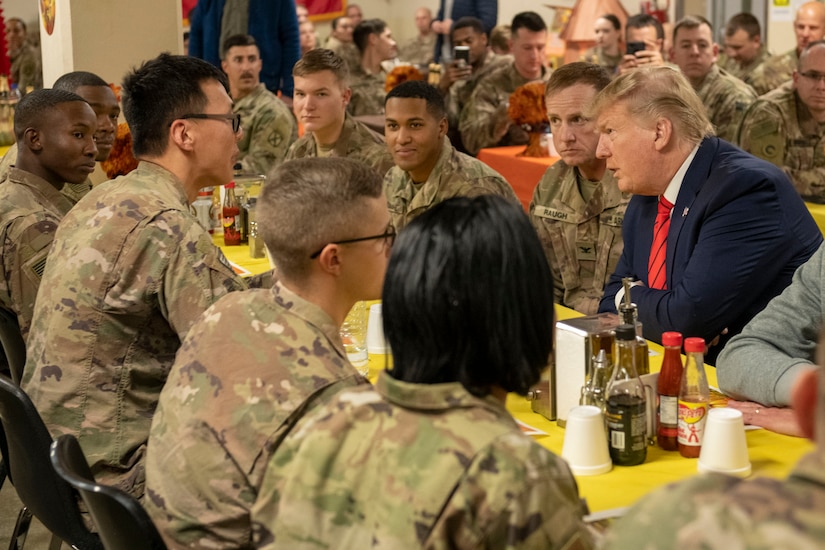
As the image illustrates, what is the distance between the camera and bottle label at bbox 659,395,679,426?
2.02 m

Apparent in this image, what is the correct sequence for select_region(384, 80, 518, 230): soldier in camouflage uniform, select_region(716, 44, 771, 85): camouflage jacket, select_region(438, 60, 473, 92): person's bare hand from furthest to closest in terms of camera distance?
select_region(716, 44, 771, 85): camouflage jacket, select_region(438, 60, 473, 92): person's bare hand, select_region(384, 80, 518, 230): soldier in camouflage uniform

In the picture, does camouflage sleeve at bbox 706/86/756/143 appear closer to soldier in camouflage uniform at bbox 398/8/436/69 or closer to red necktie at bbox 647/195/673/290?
red necktie at bbox 647/195/673/290

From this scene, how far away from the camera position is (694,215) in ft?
9.85

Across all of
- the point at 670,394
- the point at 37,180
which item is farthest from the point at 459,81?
the point at 670,394

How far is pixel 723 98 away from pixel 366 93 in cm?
347

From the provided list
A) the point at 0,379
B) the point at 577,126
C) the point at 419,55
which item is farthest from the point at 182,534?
the point at 419,55

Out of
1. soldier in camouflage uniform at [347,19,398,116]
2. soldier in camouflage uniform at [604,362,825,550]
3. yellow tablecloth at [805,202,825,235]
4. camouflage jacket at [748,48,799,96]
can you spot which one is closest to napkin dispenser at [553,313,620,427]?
soldier in camouflage uniform at [604,362,825,550]

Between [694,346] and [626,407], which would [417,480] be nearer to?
[626,407]

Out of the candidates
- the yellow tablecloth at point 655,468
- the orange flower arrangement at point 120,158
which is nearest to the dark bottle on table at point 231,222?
the orange flower arrangement at point 120,158

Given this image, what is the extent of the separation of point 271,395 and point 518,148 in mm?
5620

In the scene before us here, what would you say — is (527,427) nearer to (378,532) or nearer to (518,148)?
(378,532)

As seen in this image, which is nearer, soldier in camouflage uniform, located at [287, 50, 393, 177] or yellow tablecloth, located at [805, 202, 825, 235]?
yellow tablecloth, located at [805, 202, 825, 235]

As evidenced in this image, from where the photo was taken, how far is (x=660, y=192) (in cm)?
314

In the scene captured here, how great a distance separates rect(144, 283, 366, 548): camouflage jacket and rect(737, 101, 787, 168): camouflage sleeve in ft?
15.6
